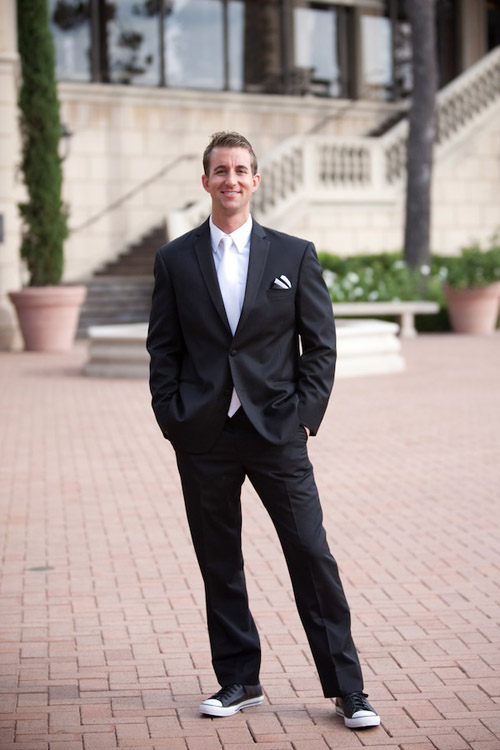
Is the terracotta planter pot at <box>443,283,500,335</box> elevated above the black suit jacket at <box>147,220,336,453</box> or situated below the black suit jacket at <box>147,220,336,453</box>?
below

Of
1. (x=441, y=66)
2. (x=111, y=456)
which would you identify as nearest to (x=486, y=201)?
(x=441, y=66)

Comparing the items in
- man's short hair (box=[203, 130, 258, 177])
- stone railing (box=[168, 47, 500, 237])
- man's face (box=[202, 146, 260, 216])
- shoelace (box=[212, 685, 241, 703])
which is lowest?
shoelace (box=[212, 685, 241, 703])

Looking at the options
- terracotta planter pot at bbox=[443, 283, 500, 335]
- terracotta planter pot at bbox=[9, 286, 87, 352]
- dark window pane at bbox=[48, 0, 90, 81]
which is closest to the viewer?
terracotta planter pot at bbox=[9, 286, 87, 352]

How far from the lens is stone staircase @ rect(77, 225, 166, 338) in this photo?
22.3 meters

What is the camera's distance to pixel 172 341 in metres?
4.25

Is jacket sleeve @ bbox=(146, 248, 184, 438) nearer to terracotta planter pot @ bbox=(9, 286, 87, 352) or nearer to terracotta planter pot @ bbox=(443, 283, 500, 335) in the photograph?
terracotta planter pot @ bbox=(9, 286, 87, 352)

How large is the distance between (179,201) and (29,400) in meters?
13.7

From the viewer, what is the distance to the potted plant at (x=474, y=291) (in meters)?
21.3

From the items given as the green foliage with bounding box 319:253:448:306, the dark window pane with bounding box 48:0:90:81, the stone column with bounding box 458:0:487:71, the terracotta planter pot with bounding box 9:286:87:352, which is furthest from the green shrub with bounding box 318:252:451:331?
the stone column with bounding box 458:0:487:71

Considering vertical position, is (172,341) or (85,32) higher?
(85,32)

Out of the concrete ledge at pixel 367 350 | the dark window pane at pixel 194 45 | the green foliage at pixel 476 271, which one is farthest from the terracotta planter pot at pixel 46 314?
the dark window pane at pixel 194 45

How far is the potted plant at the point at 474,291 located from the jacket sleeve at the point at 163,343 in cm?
1753

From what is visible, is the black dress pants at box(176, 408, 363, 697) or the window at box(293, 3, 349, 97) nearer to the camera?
the black dress pants at box(176, 408, 363, 697)

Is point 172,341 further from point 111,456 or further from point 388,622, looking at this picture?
point 111,456
